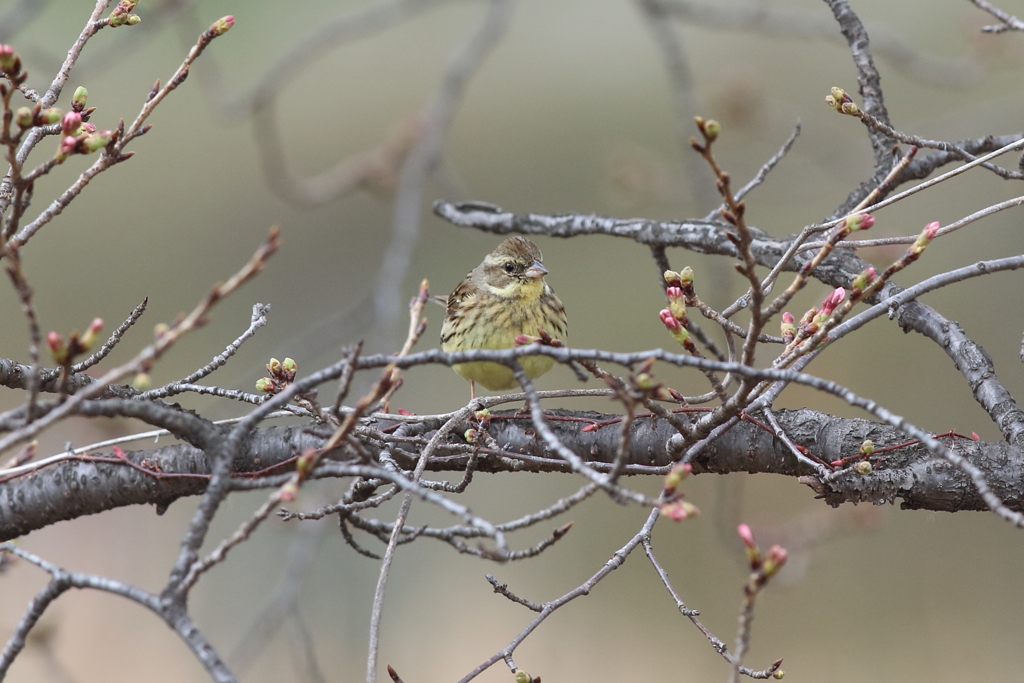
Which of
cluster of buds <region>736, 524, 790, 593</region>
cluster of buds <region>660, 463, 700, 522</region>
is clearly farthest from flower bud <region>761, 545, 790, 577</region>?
cluster of buds <region>660, 463, 700, 522</region>

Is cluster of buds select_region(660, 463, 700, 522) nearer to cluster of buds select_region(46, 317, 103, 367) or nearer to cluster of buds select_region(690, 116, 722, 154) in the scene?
cluster of buds select_region(690, 116, 722, 154)

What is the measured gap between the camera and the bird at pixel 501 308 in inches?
135

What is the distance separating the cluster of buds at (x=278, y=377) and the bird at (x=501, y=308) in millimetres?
1106

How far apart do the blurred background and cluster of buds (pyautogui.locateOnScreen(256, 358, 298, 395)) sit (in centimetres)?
136

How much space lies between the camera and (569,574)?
6242 mm

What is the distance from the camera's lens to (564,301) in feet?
22.4

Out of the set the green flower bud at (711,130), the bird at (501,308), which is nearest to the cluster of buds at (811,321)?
the green flower bud at (711,130)

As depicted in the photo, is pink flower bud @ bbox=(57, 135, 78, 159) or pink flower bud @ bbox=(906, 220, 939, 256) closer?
pink flower bud @ bbox=(57, 135, 78, 159)

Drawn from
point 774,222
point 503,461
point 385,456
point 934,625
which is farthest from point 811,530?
point 385,456

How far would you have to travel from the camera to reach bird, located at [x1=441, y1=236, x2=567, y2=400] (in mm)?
3424

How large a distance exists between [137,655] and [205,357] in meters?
2.27

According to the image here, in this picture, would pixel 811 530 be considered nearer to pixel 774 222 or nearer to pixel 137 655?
pixel 774 222

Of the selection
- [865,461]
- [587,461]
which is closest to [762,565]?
[865,461]

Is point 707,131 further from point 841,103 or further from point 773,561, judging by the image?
point 841,103
